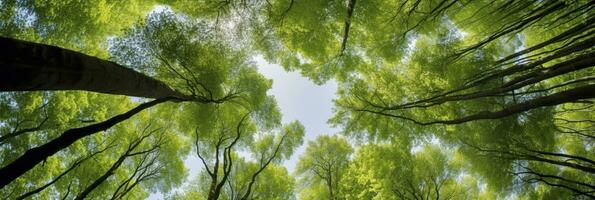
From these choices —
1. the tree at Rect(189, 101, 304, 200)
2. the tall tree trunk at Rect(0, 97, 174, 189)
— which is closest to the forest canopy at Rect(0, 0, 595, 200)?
the tree at Rect(189, 101, 304, 200)

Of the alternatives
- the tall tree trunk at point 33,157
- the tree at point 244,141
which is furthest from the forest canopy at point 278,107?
the tall tree trunk at point 33,157

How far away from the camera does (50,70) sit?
2.08 meters

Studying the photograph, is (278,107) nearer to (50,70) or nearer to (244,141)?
(244,141)

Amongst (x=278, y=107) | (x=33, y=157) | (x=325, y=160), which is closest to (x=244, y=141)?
(x=278, y=107)

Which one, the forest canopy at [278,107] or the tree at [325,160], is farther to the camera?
the tree at [325,160]

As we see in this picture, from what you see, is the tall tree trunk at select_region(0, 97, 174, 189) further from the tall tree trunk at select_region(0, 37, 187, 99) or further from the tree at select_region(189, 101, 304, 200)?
the tree at select_region(189, 101, 304, 200)

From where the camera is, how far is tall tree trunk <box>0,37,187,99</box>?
1795 mm

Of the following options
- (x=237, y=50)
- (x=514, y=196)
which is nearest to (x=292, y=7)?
(x=237, y=50)

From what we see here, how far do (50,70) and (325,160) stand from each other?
533 inches

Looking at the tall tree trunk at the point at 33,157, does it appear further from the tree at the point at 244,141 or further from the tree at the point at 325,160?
the tree at the point at 325,160

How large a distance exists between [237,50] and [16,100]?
5.96m

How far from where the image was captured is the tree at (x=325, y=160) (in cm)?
1458

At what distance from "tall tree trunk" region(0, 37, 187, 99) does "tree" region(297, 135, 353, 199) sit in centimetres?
1230

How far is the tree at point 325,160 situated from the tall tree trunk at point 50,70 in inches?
484
